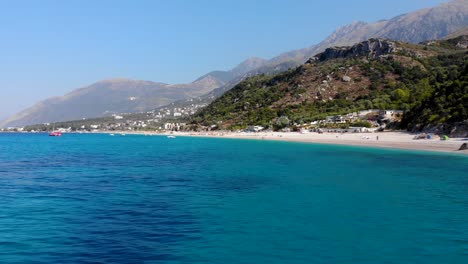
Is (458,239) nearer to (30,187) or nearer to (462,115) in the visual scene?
(30,187)

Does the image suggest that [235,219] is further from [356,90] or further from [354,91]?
[356,90]

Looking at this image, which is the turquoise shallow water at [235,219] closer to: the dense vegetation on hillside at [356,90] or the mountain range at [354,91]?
the mountain range at [354,91]

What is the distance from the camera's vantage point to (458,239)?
17156 mm

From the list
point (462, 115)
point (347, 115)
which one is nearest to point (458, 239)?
point (462, 115)

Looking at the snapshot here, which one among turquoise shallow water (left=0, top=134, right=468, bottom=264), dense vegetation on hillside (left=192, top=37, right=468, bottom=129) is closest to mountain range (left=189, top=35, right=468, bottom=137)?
dense vegetation on hillside (left=192, top=37, right=468, bottom=129)

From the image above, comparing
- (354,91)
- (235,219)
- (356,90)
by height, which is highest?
(356,90)

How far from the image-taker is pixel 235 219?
20.6 metres

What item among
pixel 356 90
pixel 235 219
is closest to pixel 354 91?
pixel 356 90

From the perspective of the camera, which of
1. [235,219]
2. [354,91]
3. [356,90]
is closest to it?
[235,219]

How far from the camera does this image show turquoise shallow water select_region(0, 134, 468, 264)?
49.8ft

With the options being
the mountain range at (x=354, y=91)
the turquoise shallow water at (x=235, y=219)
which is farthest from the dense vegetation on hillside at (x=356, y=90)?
the turquoise shallow water at (x=235, y=219)

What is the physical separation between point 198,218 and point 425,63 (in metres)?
192

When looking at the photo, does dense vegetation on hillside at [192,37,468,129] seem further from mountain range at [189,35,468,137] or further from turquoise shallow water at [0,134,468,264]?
turquoise shallow water at [0,134,468,264]

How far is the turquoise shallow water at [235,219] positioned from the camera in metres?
15.2
